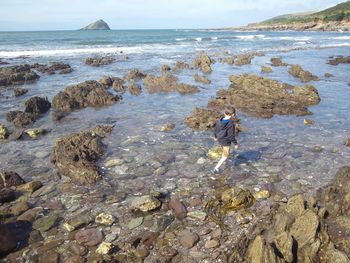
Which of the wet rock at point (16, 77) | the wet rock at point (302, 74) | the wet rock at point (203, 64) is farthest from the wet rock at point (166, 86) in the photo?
the wet rock at point (16, 77)

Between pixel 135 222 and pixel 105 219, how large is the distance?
669mm

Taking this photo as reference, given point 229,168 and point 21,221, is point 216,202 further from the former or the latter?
point 21,221

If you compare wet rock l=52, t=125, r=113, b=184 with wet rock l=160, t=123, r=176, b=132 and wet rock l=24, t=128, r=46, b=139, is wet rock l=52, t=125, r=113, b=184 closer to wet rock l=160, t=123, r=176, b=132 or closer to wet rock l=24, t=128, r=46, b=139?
wet rock l=24, t=128, r=46, b=139

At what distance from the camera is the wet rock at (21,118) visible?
1547cm

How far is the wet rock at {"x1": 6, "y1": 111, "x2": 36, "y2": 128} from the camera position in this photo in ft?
50.8

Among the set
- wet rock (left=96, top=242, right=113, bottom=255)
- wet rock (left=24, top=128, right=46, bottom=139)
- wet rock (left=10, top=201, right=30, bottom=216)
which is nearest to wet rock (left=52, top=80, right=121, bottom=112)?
wet rock (left=24, top=128, right=46, bottom=139)

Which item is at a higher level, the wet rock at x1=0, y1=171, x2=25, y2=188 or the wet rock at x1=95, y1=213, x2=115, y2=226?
the wet rock at x1=0, y1=171, x2=25, y2=188

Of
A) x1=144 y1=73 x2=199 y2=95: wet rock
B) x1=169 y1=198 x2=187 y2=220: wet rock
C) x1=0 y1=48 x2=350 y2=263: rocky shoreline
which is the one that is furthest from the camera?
x1=144 y1=73 x2=199 y2=95: wet rock

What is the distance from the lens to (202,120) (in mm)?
14906

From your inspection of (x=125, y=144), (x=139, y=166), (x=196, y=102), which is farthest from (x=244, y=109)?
(x=139, y=166)

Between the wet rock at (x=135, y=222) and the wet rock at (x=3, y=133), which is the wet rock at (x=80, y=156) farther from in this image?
the wet rock at (x=3, y=133)

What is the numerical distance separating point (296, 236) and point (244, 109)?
36.5 ft

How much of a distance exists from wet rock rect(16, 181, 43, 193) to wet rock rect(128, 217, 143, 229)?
10.2 ft

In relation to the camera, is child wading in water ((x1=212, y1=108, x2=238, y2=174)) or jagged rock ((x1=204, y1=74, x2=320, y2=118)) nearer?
child wading in water ((x1=212, y1=108, x2=238, y2=174))
